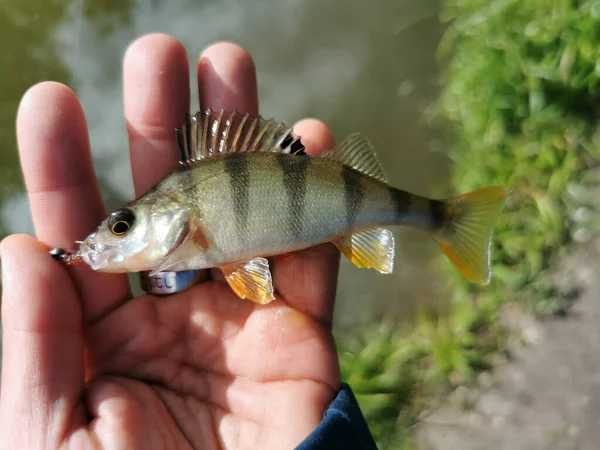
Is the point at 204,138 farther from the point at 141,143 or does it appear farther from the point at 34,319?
the point at 34,319

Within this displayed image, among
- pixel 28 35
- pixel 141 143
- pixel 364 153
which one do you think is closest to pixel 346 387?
pixel 364 153

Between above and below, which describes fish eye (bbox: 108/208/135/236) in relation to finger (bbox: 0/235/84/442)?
above

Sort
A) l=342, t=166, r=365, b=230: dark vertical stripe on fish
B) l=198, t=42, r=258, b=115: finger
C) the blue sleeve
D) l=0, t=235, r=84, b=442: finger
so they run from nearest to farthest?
l=0, t=235, r=84, b=442: finger, the blue sleeve, l=342, t=166, r=365, b=230: dark vertical stripe on fish, l=198, t=42, r=258, b=115: finger

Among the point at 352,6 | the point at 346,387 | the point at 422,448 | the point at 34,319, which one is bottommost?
the point at 422,448

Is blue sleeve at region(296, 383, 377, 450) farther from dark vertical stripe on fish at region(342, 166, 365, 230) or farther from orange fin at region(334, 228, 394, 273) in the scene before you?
dark vertical stripe on fish at region(342, 166, 365, 230)

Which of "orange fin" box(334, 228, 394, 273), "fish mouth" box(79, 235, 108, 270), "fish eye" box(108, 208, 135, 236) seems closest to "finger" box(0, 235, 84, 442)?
"fish mouth" box(79, 235, 108, 270)

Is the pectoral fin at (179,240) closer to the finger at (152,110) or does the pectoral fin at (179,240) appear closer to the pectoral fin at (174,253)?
the pectoral fin at (174,253)
